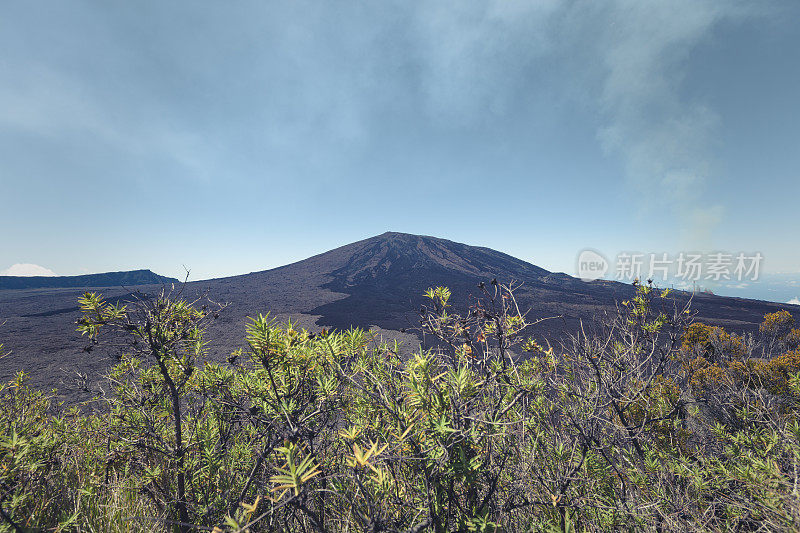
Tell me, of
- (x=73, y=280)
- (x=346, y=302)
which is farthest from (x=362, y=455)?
(x=73, y=280)

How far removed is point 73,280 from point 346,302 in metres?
75.3

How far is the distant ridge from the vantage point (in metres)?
61.2

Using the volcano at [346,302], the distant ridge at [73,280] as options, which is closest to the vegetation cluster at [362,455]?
the volcano at [346,302]

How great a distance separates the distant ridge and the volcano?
66.1 feet

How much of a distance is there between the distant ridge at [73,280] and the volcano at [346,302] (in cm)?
2015

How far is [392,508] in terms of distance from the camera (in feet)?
5.16

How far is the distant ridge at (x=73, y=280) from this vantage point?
61188 mm

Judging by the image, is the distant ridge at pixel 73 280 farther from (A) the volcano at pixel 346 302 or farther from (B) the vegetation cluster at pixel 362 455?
(B) the vegetation cluster at pixel 362 455

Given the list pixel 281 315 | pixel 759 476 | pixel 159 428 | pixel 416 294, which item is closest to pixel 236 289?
pixel 281 315

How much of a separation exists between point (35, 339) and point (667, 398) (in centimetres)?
3612

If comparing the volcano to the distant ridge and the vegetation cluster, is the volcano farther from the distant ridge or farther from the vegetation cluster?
the distant ridge

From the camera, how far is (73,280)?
65.8 m

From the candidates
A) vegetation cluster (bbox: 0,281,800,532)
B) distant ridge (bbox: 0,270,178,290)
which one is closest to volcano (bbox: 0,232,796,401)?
vegetation cluster (bbox: 0,281,800,532)

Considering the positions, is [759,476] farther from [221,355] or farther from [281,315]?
[281,315]
